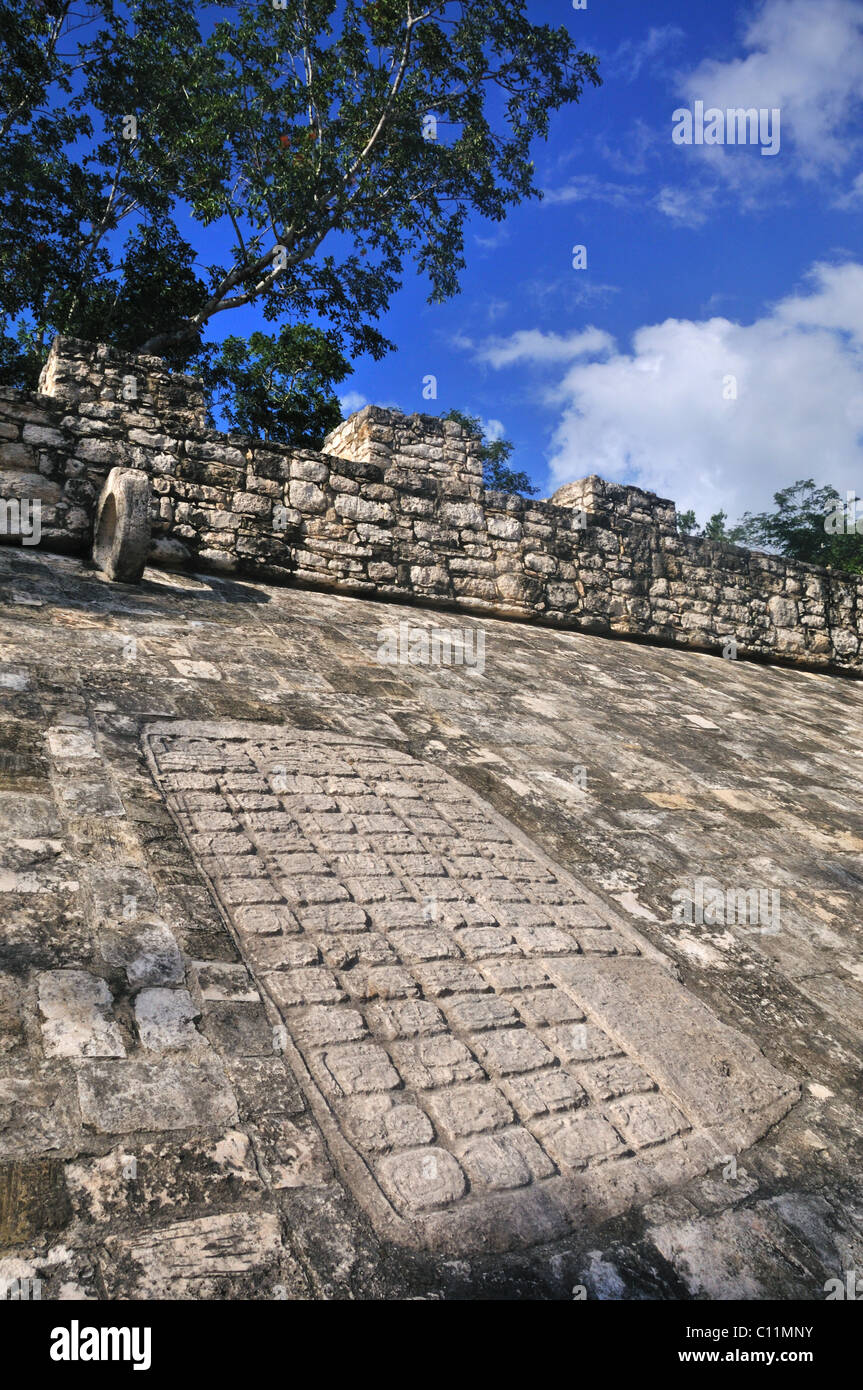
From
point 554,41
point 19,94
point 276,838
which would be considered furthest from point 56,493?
point 554,41

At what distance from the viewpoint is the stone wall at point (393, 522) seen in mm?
4887

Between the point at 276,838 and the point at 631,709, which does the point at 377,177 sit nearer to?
the point at 631,709

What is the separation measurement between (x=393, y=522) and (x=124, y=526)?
2271 millimetres

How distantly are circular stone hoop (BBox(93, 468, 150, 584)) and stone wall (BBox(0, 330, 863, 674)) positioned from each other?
33 centimetres

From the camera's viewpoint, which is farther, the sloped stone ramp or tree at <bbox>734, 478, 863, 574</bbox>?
tree at <bbox>734, 478, 863, 574</bbox>

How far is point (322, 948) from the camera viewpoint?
2025 millimetres

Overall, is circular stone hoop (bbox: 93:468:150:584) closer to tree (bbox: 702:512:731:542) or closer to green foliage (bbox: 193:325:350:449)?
green foliage (bbox: 193:325:350:449)

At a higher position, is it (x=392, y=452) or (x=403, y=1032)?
(x=392, y=452)

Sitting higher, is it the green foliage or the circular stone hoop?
the green foliage

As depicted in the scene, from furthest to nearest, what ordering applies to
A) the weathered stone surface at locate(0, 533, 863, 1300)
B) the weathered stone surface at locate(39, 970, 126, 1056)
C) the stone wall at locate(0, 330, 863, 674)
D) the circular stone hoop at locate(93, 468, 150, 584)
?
the stone wall at locate(0, 330, 863, 674), the circular stone hoop at locate(93, 468, 150, 584), the weathered stone surface at locate(39, 970, 126, 1056), the weathered stone surface at locate(0, 533, 863, 1300)

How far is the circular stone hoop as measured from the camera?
4.12m

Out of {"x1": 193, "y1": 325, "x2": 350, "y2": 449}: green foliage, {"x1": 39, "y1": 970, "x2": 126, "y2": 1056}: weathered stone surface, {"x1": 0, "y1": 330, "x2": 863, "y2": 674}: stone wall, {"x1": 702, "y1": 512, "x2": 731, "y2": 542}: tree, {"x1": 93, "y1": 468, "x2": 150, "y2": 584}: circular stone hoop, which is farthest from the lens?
{"x1": 702, "y1": 512, "x2": 731, "y2": 542}: tree

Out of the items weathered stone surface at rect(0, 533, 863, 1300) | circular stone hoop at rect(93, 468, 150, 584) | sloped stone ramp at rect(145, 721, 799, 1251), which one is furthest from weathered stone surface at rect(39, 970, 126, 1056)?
circular stone hoop at rect(93, 468, 150, 584)
